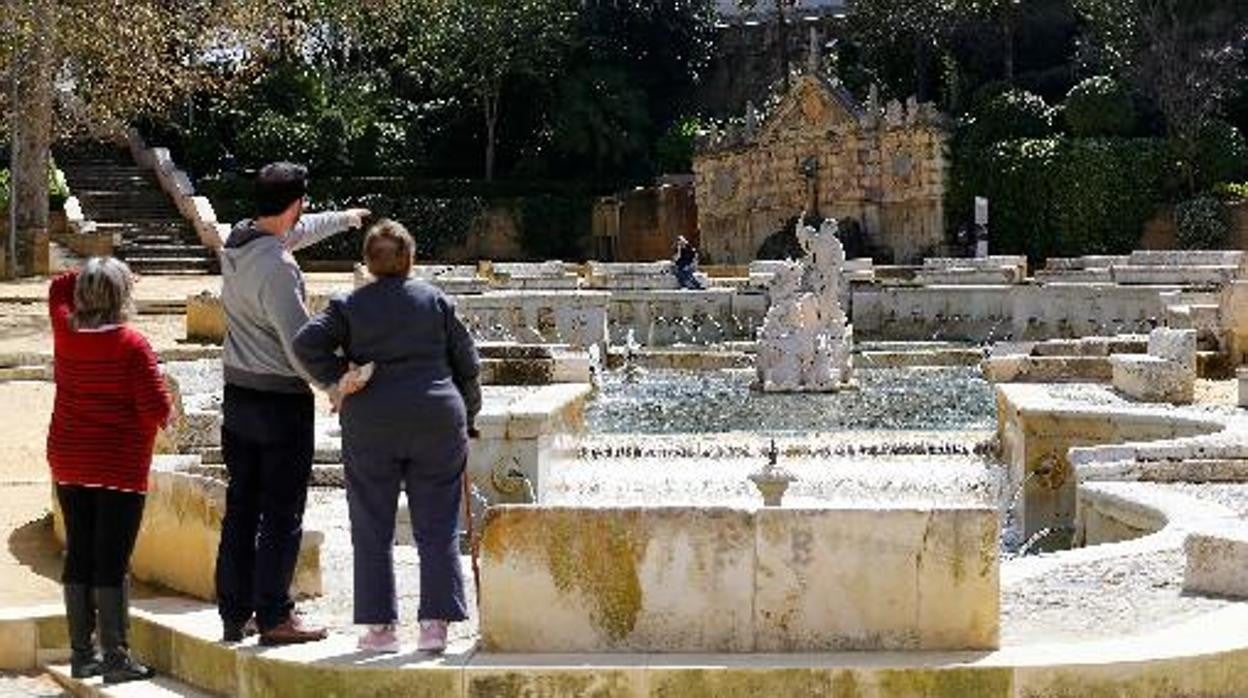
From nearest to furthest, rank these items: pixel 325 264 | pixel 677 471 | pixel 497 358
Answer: pixel 677 471, pixel 497 358, pixel 325 264

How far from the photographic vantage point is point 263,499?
727 centimetres

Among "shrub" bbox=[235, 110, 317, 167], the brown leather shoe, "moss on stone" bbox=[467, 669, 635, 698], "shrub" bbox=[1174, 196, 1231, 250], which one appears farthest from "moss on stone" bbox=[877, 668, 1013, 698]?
"shrub" bbox=[235, 110, 317, 167]

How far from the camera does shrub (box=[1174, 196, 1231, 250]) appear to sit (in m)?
38.9

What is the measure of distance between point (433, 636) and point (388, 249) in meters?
1.32

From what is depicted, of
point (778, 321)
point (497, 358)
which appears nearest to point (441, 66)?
point (778, 321)

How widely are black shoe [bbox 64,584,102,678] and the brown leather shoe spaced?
745 millimetres

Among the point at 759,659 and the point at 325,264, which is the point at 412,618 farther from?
the point at 325,264

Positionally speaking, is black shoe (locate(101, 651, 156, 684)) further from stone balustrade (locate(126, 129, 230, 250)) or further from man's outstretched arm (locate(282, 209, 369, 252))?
stone balustrade (locate(126, 129, 230, 250))

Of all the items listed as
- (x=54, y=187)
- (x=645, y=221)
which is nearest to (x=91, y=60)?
(x=54, y=187)

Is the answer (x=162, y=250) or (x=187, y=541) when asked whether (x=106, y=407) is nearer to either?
(x=187, y=541)

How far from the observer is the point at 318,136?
162 ft

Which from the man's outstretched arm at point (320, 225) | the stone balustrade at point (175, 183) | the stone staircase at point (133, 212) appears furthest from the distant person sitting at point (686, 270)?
the man's outstretched arm at point (320, 225)

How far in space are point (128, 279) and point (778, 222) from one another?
121 feet

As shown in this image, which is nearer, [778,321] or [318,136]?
[778,321]
